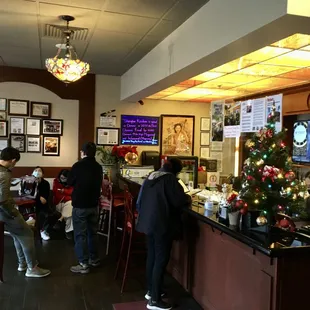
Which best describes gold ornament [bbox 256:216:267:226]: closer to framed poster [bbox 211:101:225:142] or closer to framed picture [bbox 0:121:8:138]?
framed poster [bbox 211:101:225:142]

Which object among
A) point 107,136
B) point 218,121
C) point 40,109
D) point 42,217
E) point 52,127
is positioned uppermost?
point 40,109

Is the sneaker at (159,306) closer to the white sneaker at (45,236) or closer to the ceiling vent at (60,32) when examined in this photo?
the white sneaker at (45,236)

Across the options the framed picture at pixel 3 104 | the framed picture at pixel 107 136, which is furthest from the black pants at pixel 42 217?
the framed picture at pixel 3 104

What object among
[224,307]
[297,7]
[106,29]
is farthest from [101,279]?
[297,7]

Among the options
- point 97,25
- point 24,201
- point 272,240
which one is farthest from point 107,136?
point 272,240

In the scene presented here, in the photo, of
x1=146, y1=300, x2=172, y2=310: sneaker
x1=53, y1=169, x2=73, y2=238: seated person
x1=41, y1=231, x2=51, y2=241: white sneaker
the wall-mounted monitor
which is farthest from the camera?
x1=53, y1=169, x2=73, y2=238: seated person

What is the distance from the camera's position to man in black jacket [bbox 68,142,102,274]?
3.78 metres

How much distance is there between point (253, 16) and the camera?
243 centimetres

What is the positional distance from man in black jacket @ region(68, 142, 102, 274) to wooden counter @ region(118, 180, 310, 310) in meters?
1.08

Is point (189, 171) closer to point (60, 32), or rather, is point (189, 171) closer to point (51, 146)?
point (60, 32)

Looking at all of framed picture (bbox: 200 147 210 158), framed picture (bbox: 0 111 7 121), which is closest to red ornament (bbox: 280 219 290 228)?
framed picture (bbox: 200 147 210 158)

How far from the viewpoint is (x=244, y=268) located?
2494mm

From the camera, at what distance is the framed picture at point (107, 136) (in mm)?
6355

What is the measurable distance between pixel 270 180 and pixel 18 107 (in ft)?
15.9
